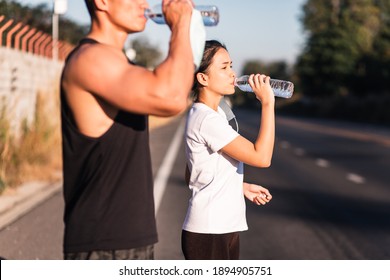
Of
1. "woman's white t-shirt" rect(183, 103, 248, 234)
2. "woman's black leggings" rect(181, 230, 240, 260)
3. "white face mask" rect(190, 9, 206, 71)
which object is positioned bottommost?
"woman's black leggings" rect(181, 230, 240, 260)

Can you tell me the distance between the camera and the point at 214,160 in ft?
10.2

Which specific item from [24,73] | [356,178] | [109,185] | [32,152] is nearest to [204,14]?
[109,185]

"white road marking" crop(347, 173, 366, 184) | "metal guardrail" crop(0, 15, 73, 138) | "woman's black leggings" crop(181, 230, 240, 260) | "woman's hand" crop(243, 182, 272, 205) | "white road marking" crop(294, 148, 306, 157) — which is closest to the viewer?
"woman's black leggings" crop(181, 230, 240, 260)

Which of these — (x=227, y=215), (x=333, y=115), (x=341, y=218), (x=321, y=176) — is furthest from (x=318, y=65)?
(x=227, y=215)

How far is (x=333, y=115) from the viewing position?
83875 millimetres

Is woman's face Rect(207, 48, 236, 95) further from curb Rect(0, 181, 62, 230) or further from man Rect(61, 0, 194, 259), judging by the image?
curb Rect(0, 181, 62, 230)

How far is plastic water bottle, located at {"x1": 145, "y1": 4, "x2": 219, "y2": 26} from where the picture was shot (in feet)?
8.14

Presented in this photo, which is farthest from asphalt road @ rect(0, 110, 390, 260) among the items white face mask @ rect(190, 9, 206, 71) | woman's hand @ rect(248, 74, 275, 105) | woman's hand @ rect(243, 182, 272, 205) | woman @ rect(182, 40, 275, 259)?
white face mask @ rect(190, 9, 206, 71)

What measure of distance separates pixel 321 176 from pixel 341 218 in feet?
22.9

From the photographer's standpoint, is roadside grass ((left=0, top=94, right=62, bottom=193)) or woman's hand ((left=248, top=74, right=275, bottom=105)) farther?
roadside grass ((left=0, top=94, right=62, bottom=193))

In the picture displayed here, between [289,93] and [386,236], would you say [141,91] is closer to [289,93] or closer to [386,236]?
[289,93]

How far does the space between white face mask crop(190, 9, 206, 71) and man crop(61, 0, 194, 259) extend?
23 millimetres

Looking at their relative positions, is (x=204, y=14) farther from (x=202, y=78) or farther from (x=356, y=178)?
(x=356, y=178)
